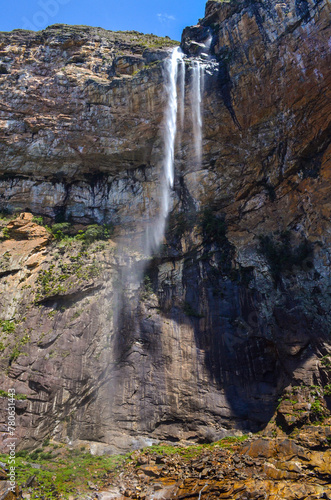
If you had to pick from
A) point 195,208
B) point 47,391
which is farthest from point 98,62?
point 47,391

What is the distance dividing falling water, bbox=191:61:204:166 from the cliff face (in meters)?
0.36

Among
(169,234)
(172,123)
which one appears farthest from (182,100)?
(169,234)

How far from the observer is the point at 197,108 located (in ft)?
70.9

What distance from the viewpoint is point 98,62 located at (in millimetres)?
24547

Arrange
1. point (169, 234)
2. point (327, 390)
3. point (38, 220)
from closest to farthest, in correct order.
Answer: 1. point (327, 390)
2. point (169, 234)
3. point (38, 220)

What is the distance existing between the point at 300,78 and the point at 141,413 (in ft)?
57.2

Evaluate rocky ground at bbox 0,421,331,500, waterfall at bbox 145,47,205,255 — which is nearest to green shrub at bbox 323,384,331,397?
rocky ground at bbox 0,421,331,500

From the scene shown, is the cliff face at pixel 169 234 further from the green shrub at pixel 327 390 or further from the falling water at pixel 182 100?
the falling water at pixel 182 100

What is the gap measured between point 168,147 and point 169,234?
5424 mm

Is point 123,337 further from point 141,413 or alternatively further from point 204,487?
point 204,487

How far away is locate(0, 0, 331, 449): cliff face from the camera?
51.3 ft

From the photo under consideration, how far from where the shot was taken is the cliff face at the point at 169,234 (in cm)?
1565

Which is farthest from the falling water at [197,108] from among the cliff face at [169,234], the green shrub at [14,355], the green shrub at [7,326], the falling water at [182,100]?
the green shrub at [14,355]

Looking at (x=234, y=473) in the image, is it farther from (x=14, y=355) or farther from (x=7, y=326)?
(x=7, y=326)
